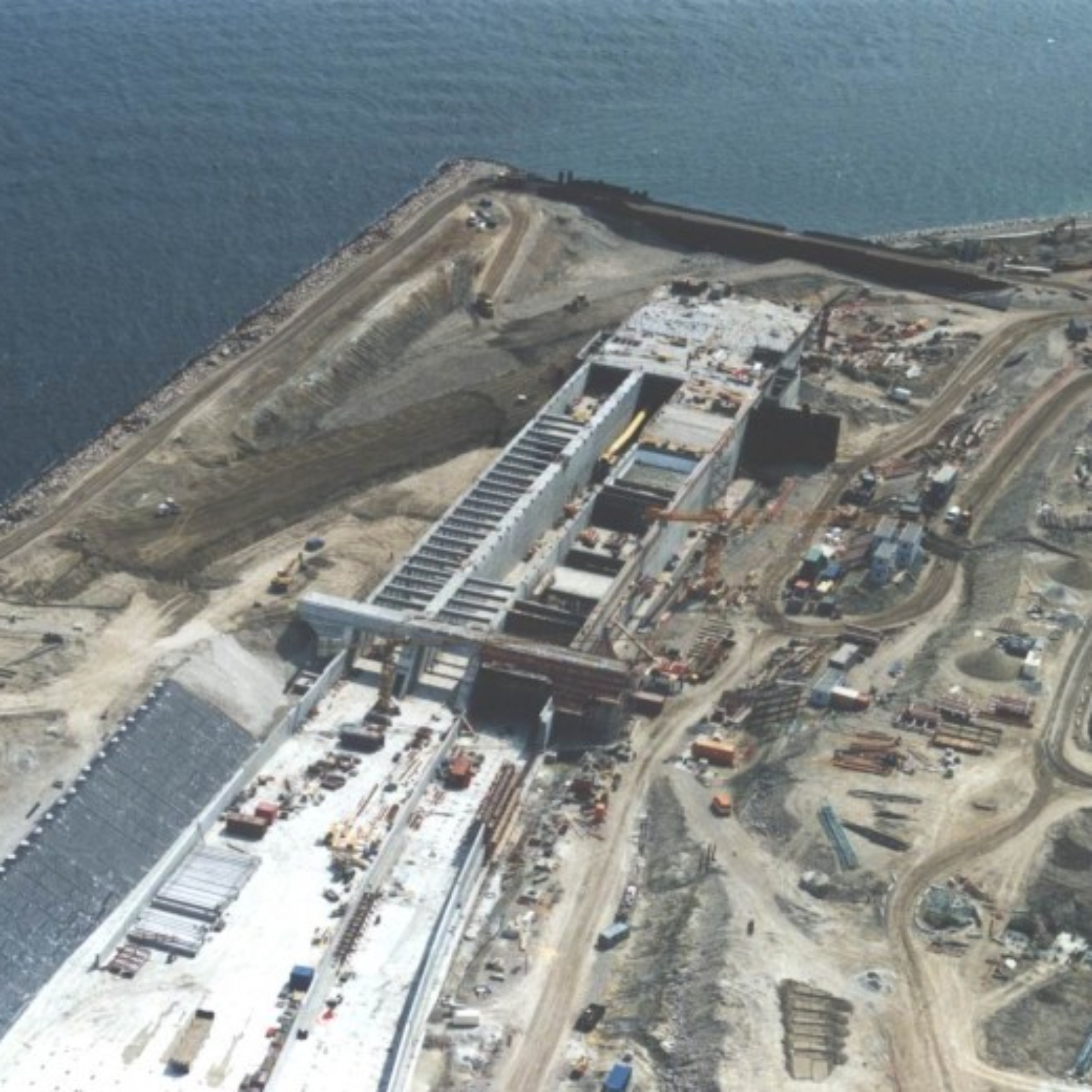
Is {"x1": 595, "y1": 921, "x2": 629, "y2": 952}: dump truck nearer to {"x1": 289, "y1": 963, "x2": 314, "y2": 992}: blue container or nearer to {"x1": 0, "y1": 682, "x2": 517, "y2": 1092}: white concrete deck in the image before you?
{"x1": 0, "y1": 682, "x2": 517, "y2": 1092}: white concrete deck

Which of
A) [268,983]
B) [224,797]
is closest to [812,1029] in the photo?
[268,983]

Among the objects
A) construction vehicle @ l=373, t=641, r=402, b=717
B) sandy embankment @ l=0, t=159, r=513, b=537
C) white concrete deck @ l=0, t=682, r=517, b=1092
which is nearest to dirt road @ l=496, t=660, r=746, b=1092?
white concrete deck @ l=0, t=682, r=517, b=1092

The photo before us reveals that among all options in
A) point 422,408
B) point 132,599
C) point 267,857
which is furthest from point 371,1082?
point 422,408

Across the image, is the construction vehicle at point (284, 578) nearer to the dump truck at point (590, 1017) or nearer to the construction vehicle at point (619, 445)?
the construction vehicle at point (619, 445)

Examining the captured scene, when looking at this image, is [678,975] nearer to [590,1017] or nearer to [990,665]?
[590,1017]

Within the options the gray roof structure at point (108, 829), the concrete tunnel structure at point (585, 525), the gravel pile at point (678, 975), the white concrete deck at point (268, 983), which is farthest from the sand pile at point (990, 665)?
the gray roof structure at point (108, 829)

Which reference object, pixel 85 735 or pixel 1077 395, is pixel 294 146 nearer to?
pixel 1077 395
